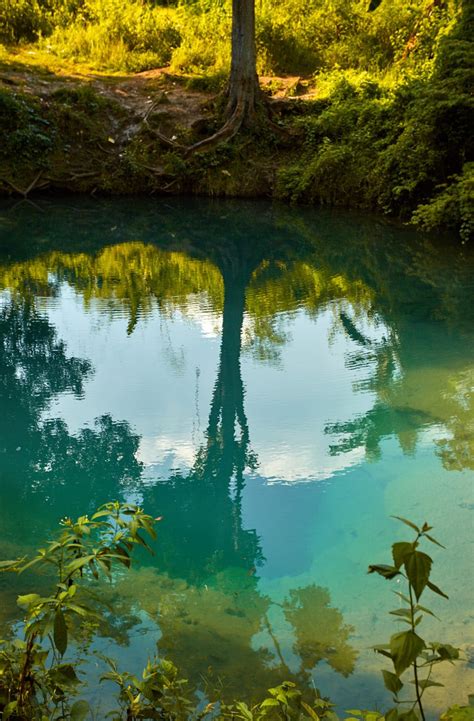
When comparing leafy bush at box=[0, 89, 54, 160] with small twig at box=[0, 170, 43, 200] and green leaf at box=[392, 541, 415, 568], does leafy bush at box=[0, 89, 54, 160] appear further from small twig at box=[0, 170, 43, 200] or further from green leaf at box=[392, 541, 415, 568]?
green leaf at box=[392, 541, 415, 568]

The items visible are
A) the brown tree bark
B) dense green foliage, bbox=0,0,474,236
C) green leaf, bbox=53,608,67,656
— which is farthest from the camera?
the brown tree bark

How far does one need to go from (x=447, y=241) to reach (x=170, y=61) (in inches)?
399

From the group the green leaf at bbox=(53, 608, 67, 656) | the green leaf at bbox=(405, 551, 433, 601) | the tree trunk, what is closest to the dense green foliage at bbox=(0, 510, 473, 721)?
the green leaf at bbox=(53, 608, 67, 656)

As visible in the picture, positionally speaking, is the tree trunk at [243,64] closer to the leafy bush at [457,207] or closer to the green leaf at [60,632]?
the leafy bush at [457,207]

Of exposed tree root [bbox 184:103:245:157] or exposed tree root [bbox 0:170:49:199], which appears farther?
exposed tree root [bbox 184:103:245:157]

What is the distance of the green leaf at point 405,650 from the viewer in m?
1.70

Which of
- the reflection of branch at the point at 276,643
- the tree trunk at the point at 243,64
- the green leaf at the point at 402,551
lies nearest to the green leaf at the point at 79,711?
the reflection of branch at the point at 276,643

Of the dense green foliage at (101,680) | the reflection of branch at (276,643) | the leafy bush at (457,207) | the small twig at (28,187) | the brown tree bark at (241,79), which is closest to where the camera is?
the dense green foliage at (101,680)

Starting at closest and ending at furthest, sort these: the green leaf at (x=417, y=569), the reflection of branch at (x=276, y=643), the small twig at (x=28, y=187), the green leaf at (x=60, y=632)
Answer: the green leaf at (x=417, y=569)
the green leaf at (x=60, y=632)
the reflection of branch at (x=276, y=643)
the small twig at (x=28, y=187)

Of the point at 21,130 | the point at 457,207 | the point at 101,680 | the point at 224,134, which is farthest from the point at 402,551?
the point at 21,130

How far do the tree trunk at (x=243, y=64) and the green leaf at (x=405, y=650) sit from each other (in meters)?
14.7

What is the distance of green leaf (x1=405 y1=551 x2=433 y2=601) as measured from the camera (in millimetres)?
1646

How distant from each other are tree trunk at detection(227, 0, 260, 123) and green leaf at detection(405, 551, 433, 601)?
48.1 ft

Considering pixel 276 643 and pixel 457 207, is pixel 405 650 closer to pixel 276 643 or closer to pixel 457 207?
pixel 276 643
